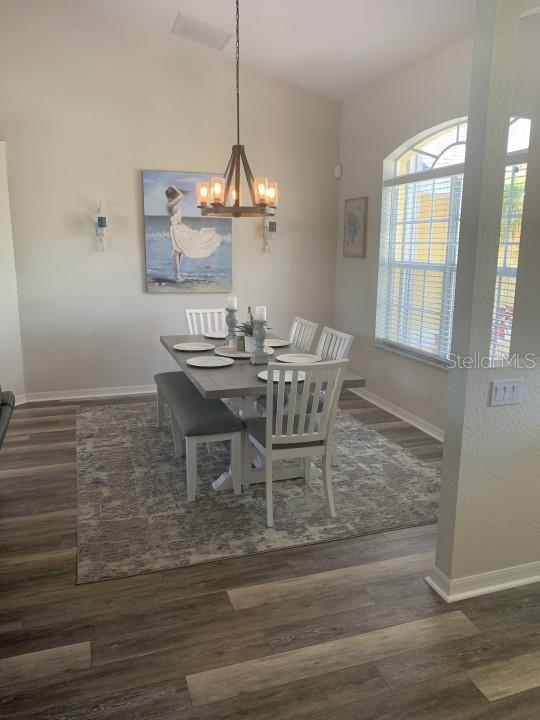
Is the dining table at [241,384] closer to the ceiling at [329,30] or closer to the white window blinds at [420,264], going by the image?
the white window blinds at [420,264]

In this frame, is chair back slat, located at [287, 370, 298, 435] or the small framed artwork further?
the small framed artwork

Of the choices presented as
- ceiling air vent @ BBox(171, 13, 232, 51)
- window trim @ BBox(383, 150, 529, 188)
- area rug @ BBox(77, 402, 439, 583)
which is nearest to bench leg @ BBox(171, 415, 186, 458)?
area rug @ BBox(77, 402, 439, 583)

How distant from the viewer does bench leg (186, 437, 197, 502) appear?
10.8 feet

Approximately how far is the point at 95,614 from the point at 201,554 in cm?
61

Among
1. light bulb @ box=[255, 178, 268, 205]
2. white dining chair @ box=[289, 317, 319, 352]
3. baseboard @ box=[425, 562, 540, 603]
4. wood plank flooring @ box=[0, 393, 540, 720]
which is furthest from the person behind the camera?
white dining chair @ box=[289, 317, 319, 352]

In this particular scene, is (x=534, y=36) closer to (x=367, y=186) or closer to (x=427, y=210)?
(x=427, y=210)

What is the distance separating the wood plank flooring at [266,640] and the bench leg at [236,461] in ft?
2.36

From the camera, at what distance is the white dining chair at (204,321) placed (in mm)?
4984

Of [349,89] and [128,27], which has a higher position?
[128,27]

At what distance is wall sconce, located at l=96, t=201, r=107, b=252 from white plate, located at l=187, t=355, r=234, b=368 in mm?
2239

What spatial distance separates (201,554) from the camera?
9.21 feet

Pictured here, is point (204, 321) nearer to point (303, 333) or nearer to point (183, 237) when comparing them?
point (183, 237)

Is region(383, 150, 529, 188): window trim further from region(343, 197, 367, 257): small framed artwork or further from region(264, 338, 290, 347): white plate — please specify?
region(264, 338, 290, 347): white plate

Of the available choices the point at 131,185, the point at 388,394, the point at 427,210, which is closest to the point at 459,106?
the point at 427,210
